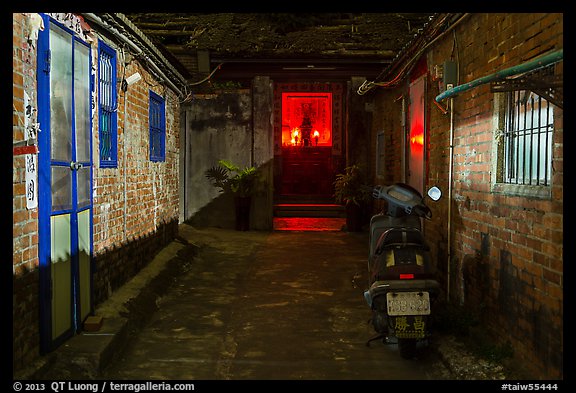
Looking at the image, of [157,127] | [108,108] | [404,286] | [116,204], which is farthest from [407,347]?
[157,127]

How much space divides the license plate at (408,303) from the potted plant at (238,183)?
9.58m

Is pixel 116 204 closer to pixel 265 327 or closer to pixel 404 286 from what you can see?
pixel 265 327

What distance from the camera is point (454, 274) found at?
21.4 ft

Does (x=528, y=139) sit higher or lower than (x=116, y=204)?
higher

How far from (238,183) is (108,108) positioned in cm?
754

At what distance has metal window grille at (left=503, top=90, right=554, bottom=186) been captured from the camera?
448cm

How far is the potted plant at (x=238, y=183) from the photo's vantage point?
46.6 ft

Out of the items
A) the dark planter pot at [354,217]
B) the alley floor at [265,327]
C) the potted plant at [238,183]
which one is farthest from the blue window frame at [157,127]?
the dark planter pot at [354,217]

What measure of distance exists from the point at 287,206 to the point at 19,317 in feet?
42.1

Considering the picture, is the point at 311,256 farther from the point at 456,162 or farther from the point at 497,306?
the point at 497,306

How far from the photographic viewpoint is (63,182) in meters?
5.04

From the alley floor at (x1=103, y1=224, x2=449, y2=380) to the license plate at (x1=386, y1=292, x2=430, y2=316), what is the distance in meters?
0.59

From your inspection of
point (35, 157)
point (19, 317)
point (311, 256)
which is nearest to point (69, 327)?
point (19, 317)

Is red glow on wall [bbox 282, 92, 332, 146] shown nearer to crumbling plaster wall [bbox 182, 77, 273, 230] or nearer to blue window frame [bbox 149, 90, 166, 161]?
crumbling plaster wall [bbox 182, 77, 273, 230]
